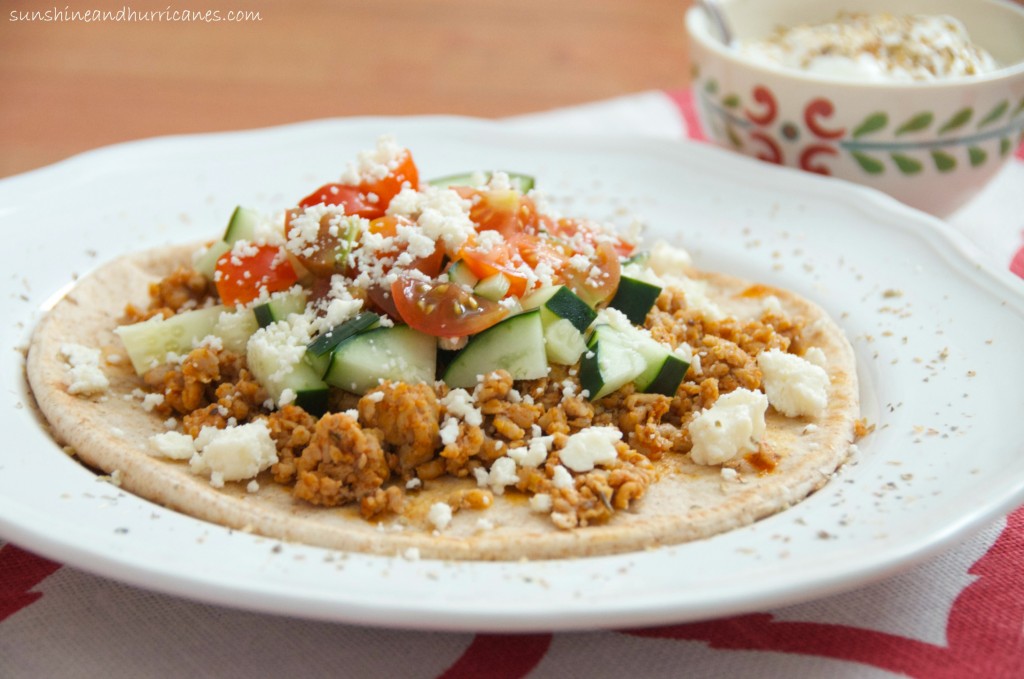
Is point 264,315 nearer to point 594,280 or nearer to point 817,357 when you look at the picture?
point 594,280

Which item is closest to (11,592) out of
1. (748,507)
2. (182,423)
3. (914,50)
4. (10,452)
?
(10,452)

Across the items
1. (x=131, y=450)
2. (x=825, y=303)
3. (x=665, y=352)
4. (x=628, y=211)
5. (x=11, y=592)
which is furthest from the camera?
(x=628, y=211)

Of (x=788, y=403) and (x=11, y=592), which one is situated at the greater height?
(x=788, y=403)

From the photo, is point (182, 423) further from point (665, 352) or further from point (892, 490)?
point (892, 490)

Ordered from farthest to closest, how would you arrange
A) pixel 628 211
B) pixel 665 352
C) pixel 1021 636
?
1. pixel 628 211
2. pixel 665 352
3. pixel 1021 636

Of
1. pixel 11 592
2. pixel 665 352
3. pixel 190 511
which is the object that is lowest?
pixel 11 592

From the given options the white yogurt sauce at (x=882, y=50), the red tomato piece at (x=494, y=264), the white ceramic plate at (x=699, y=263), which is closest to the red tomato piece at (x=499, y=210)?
the red tomato piece at (x=494, y=264)

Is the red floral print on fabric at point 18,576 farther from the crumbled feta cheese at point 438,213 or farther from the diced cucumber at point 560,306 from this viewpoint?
the diced cucumber at point 560,306
